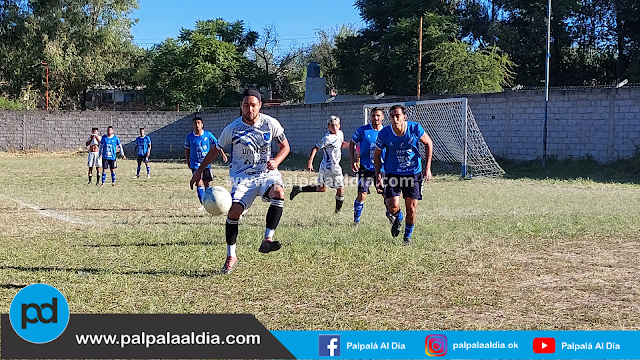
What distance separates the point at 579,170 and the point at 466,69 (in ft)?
48.2

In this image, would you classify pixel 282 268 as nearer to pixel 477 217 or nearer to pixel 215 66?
pixel 477 217

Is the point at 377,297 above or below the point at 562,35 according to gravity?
below

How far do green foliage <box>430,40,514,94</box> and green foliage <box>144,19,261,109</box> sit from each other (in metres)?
19.2

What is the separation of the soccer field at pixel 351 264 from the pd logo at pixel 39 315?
0.28 m

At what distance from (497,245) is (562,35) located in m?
34.8

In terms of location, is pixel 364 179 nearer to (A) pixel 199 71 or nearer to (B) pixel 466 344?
(B) pixel 466 344

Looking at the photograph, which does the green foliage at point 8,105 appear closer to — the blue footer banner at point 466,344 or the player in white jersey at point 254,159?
the player in white jersey at point 254,159

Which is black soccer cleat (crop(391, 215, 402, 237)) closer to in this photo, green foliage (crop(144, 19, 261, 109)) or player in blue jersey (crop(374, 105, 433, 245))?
player in blue jersey (crop(374, 105, 433, 245))

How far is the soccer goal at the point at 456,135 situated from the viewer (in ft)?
74.5

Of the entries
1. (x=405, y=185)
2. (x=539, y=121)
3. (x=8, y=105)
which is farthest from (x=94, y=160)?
(x=8, y=105)

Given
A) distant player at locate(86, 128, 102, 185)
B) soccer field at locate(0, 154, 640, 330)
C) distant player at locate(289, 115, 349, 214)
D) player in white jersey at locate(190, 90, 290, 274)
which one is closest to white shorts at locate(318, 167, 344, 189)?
distant player at locate(289, 115, 349, 214)

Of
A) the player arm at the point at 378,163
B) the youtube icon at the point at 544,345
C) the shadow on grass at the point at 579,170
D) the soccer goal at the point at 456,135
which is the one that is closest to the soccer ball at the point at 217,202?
the player arm at the point at 378,163

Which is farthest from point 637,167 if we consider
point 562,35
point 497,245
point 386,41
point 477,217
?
point 386,41

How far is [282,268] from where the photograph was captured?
7199 millimetres
